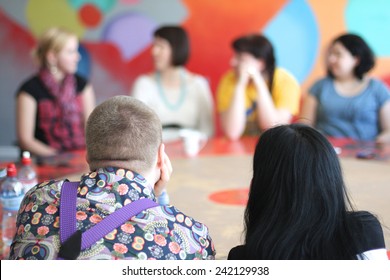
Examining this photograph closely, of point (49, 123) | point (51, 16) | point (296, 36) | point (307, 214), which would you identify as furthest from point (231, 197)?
point (51, 16)

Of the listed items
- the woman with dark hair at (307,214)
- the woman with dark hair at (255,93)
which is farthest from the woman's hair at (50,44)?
the woman with dark hair at (307,214)

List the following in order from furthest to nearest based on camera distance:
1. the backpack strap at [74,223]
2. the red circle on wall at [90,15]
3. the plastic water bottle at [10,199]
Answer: the red circle on wall at [90,15] < the plastic water bottle at [10,199] < the backpack strap at [74,223]

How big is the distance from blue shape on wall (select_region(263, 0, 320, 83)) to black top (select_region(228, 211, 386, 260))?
305 centimetres

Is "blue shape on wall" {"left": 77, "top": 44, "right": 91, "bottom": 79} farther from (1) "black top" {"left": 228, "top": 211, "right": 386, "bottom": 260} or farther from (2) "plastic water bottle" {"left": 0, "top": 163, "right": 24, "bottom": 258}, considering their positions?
(1) "black top" {"left": 228, "top": 211, "right": 386, "bottom": 260}

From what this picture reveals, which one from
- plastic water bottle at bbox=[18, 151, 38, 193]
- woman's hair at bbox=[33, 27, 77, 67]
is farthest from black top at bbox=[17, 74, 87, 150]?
plastic water bottle at bbox=[18, 151, 38, 193]

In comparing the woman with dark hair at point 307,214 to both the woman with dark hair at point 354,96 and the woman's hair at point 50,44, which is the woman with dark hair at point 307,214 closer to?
the woman with dark hair at point 354,96

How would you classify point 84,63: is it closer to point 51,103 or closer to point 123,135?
point 51,103

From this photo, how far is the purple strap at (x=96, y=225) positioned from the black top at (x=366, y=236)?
24 centimetres

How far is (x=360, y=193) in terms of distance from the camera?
1.96 m

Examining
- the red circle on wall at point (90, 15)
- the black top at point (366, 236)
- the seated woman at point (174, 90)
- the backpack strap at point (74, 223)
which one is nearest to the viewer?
the backpack strap at point (74, 223)

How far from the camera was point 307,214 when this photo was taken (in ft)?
4.08

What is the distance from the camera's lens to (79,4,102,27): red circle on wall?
442 cm

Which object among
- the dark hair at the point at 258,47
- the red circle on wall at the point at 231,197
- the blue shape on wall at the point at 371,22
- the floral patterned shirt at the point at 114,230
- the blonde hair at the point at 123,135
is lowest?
the red circle on wall at the point at 231,197

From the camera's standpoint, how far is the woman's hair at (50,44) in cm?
317
